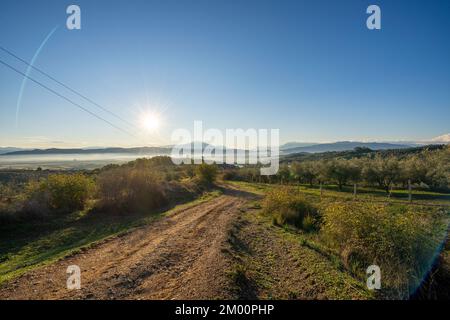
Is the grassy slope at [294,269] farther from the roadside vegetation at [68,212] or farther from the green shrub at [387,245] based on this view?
the roadside vegetation at [68,212]

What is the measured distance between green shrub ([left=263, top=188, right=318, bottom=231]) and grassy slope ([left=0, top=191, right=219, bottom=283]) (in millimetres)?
7803

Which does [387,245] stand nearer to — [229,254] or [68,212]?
[229,254]

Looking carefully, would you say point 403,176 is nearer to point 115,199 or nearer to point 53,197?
point 115,199

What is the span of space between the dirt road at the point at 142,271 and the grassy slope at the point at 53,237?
96 cm

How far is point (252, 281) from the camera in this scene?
6.55 m

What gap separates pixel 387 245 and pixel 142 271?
7.11 metres

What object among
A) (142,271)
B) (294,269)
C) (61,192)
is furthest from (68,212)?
(294,269)

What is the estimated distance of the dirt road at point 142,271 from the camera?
18.7 ft

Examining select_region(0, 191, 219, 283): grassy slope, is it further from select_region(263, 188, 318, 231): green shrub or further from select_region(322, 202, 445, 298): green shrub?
select_region(322, 202, 445, 298): green shrub

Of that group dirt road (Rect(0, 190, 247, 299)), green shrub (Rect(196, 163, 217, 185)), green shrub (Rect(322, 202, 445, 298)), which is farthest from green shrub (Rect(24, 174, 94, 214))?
green shrub (Rect(196, 163, 217, 185))

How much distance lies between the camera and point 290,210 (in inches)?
585
